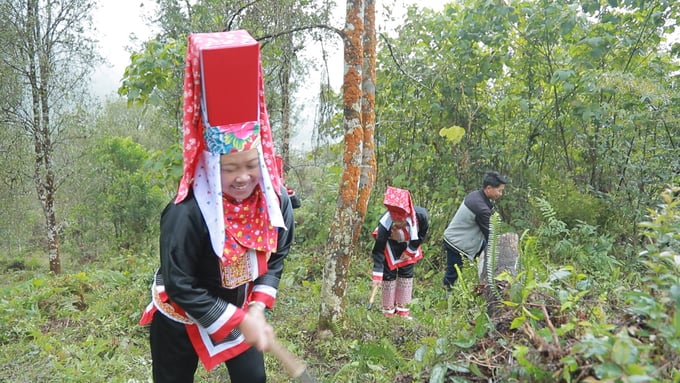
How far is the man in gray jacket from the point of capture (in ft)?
17.1

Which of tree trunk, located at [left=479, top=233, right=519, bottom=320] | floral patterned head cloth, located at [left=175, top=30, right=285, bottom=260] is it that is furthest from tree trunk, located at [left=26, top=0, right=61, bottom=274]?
tree trunk, located at [left=479, top=233, right=519, bottom=320]

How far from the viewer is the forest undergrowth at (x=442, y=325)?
102 cm

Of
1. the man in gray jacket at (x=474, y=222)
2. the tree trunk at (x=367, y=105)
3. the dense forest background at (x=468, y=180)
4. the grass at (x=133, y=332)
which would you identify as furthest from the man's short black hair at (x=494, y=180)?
the tree trunk at (x=367, y=105)

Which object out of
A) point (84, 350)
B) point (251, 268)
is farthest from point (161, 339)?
point (84, 350)

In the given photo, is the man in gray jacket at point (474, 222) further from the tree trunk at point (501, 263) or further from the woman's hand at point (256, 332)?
the woman's hand at point (256, 332)

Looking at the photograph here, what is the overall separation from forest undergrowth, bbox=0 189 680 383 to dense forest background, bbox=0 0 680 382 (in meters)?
0.01

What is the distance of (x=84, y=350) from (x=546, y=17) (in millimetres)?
6467

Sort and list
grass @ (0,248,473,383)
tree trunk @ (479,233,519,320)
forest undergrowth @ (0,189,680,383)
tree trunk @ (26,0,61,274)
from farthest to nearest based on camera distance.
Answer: tree trunk @ (26,0,61,274) < grass @ (0,248,473,383) < tree trunk @ (479,233,519,320) < forest undergrowth @ (0,189,680,383)

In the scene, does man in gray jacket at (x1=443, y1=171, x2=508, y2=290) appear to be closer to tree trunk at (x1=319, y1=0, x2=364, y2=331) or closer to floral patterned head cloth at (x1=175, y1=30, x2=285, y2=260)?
tree trunk at (x1=319, y1=0, x2=364, y2=331)

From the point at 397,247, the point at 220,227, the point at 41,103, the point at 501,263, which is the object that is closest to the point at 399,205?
the point at 397,247

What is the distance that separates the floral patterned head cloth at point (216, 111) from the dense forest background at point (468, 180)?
1126 mm

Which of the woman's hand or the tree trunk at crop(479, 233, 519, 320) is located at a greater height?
the tree trunk at crop(479, 233, 519, 320)

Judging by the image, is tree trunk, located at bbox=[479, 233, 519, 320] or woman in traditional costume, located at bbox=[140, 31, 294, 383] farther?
woman in traditional costume, located at bbox=[140, 31, 294, 383]

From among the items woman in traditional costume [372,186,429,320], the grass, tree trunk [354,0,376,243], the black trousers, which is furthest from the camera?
woman in traditional costume [372,186,429,320]
